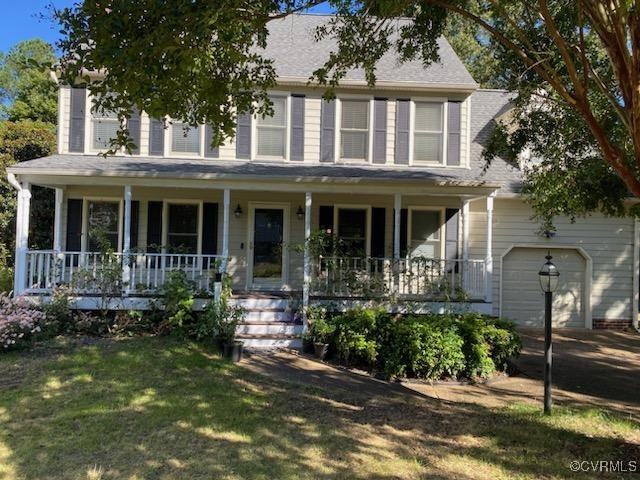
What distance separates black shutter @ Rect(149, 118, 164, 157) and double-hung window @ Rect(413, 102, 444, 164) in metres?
6.02

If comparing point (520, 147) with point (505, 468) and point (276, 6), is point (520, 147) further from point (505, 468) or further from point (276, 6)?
point (505, 468)

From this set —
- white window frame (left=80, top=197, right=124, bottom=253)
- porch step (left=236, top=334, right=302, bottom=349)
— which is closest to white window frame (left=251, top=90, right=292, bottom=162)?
white window frame (left=80, top=197, right=124, bottom=253)

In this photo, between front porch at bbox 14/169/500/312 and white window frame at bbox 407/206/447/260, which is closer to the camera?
front porch at bbox 14/169/500/312

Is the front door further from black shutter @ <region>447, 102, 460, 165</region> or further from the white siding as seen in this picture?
the white siding

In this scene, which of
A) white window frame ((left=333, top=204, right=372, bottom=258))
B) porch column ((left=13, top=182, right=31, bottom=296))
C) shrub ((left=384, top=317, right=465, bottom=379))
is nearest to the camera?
shrub ((left=384, top=317, right=465, bottom=379))

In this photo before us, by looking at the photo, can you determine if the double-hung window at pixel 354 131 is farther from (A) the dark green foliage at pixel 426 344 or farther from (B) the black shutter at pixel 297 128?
(A) the dark green foliage at pixel 426 344

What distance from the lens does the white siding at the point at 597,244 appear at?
12523 millimetres

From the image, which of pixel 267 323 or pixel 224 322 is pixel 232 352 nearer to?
pixel 224 322

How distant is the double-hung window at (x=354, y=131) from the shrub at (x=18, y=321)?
7.19 meters

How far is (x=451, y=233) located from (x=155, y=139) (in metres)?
7.41

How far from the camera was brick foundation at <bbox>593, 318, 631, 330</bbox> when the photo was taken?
12.5 meters

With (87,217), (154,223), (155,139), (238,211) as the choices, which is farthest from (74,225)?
(238,211)

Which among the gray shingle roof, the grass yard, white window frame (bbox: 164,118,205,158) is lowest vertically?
the grass yard

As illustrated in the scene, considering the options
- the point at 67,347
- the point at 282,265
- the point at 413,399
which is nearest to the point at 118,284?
the point at 67,347
